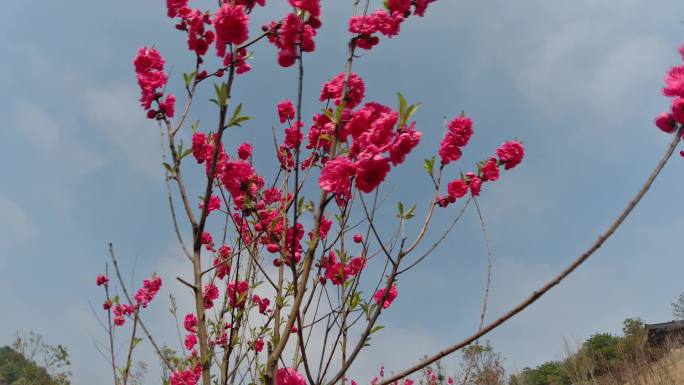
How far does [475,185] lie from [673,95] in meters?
1.47

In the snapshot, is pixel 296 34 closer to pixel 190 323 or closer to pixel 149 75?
pixel 149 75

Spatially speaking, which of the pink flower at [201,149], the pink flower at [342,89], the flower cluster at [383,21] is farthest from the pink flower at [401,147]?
the pink flower at [201,149]

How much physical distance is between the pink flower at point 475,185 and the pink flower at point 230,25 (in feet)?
5.68

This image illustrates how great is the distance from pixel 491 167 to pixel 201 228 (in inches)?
75.0

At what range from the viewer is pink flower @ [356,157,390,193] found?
45.5 inches

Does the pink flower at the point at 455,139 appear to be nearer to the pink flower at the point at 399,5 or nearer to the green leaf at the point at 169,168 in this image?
the pink flower at the point at 399,5

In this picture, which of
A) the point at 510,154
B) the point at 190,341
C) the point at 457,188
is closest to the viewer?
the point at 457,188

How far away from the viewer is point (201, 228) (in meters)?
1.52

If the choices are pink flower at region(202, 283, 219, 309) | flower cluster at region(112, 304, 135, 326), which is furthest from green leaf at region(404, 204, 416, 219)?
flower cluster at region(112, 304, 135, 326)

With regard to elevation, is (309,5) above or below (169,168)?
above

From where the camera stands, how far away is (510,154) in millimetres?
2725

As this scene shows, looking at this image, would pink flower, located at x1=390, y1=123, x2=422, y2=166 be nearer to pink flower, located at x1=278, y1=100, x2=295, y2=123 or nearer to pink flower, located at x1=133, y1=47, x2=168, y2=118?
pink flower, located at x1=133, y1=47, x2=168, y2=118

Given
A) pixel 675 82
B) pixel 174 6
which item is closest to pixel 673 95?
pixel 675 82

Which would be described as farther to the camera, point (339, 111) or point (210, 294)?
→ point (210, 294)
